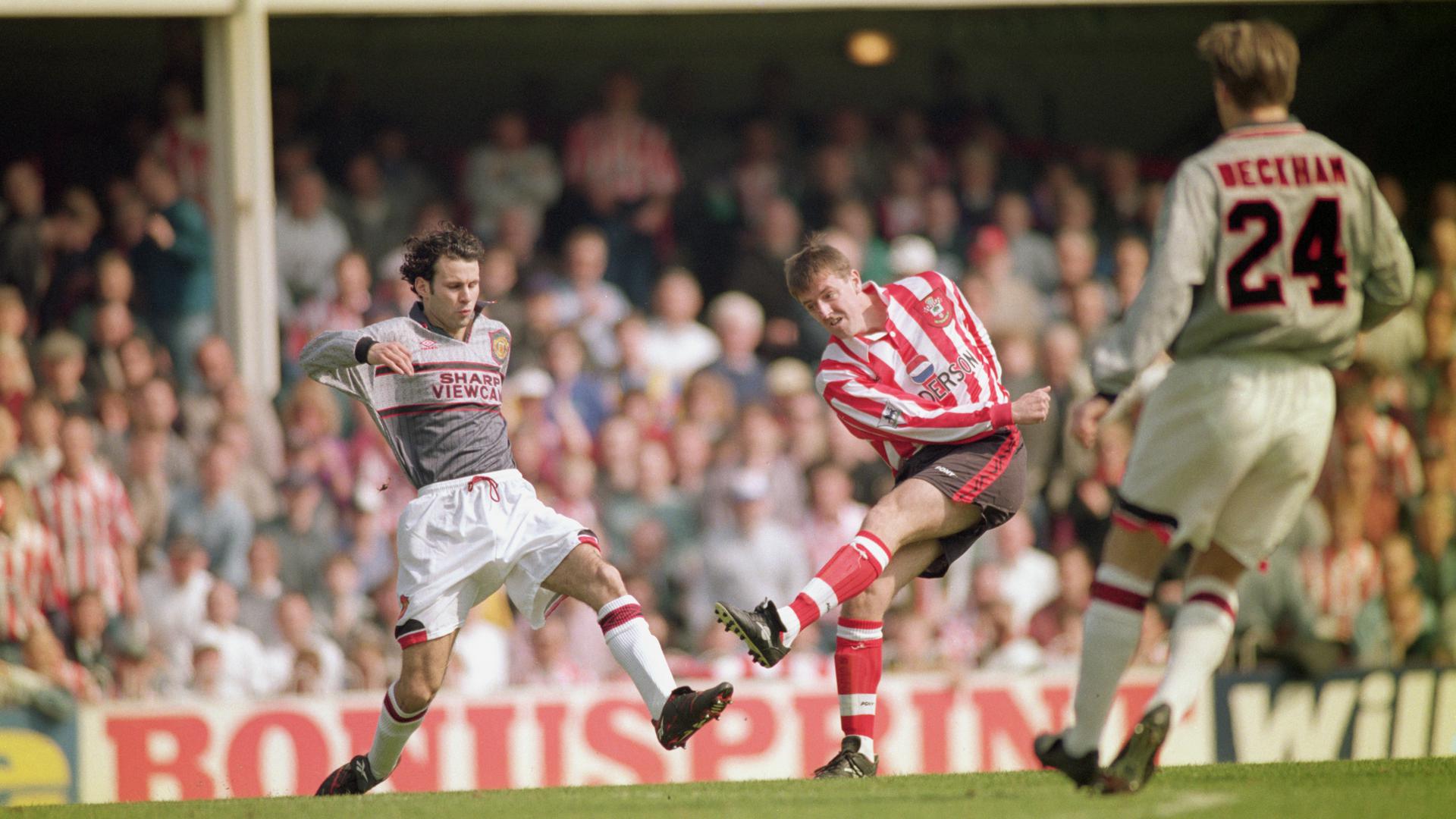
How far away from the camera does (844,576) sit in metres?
6.67

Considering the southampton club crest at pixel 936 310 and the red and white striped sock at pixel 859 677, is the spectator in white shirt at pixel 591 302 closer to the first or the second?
the southampton club crest at pixel 936 310

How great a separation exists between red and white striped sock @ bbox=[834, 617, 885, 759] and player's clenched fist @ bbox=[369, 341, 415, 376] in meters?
2.00

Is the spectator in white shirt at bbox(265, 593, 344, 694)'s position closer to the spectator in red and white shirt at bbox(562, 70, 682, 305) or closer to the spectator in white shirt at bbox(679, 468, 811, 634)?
the spectator in white shirt at bbox(679, 468, 811, 634)

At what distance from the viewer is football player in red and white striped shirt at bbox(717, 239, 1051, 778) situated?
265 inches

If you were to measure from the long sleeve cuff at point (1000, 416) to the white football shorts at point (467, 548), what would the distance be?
1.58m

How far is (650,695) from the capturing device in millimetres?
6320

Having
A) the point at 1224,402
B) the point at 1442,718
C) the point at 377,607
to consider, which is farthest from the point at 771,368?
the point at 1224,402

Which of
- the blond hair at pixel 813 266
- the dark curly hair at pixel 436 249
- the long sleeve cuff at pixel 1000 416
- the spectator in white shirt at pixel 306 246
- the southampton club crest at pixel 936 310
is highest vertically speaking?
the spectator in white shirt at pixel 306 246

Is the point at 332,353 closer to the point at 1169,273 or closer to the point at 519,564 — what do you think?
the point at 519,564

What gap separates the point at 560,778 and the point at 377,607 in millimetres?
1659

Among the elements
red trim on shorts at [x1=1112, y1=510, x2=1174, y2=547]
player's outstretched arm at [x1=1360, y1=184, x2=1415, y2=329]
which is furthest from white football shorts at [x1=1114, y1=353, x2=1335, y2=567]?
player's outstretched arm at [x1=1360, y1=184, x2=1415, y2=329]

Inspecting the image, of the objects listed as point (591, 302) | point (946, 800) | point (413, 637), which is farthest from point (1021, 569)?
point (946, 800)

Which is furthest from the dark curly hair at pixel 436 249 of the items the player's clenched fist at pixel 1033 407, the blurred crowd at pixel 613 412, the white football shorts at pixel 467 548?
the blurred crowd at pixel 613 412

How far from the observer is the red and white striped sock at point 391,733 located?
263 inches
